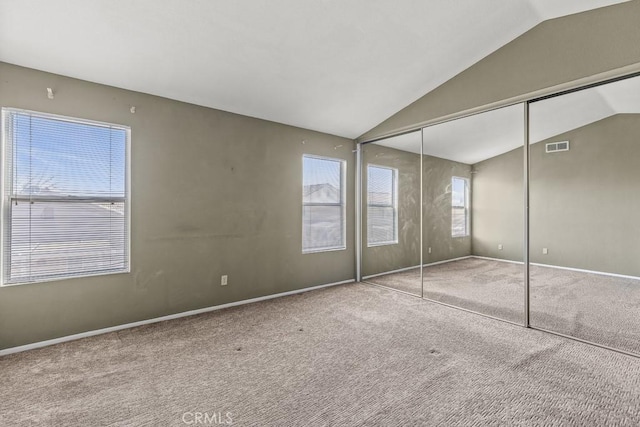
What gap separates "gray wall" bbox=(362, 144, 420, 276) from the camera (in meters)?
4.48

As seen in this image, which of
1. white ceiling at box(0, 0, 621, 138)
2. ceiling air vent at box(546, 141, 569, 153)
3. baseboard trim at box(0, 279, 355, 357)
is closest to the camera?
white ceiling at box(0, 0, 621, 138)

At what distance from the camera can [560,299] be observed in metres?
3.16

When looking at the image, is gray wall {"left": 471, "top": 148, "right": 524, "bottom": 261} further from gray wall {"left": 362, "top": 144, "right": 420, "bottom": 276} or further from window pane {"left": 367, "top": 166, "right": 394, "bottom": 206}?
window pane {"left": 367, "top": 166, "right": 394, "bottom": 206}

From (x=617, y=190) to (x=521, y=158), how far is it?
84 cm

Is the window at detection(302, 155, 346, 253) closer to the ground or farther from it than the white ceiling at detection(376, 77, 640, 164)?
closer to the ground

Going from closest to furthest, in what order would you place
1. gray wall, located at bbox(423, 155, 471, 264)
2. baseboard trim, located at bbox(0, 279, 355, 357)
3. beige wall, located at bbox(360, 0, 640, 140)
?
beige wall, located at bbox(360, 0, 640, 140) < baseboard trim, located at bbox(0, 279, 355, 357) < gray wall, located at bbox(423, 155, 471, 264)

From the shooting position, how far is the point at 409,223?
458 centimetres

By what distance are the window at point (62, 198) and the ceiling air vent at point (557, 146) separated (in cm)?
441

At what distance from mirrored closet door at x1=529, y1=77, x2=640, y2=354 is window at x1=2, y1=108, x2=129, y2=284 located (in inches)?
171

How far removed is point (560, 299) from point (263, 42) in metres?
3.96

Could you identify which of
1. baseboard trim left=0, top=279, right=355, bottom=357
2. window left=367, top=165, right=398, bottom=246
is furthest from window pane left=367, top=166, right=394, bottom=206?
baseboard trim left=0, top=279, right=355, bottom=357

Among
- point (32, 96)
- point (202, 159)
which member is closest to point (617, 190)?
point (202, 159)

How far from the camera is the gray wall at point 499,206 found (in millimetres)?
3285

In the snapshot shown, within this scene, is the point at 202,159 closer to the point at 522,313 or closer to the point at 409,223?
the point at 409,223
